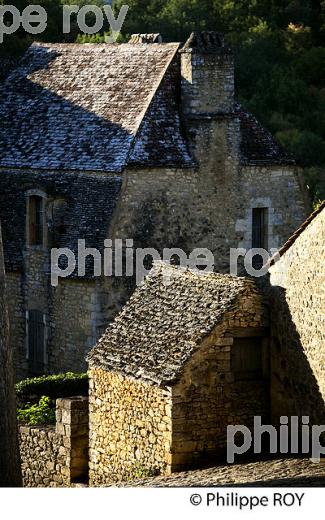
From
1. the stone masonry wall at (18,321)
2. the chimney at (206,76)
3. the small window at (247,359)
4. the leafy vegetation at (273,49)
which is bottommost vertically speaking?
the small window at (247,359)

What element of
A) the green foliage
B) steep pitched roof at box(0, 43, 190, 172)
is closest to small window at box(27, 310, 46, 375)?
steep pitched roof at box(0, 43, 190, 172)

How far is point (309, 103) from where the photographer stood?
6144cm

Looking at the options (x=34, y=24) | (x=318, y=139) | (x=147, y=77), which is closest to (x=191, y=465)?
(x=147, y=77)

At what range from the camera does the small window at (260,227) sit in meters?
36.2

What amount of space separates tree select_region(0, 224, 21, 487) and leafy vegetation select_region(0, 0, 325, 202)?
30.9 m

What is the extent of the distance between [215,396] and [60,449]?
12.5ft

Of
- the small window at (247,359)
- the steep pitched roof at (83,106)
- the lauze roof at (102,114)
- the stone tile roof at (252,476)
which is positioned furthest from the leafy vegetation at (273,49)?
the stone tile roof at (252,476)

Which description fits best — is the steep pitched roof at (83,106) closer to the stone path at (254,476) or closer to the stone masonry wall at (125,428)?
the stone masonry wall at (125,428)

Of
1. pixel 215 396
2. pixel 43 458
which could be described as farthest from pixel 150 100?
pixel 215 396

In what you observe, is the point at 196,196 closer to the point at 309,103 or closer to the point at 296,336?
the point at 296,336

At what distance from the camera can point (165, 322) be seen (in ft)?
77.1

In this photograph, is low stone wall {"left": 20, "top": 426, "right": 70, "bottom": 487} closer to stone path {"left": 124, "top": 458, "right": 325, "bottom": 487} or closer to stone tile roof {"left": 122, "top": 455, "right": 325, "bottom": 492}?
stone tile roof {"left": 122, "top": 455, "right": 325, "bottom": 492}

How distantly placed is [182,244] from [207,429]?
1273 cm

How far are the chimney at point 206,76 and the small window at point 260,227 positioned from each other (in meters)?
2.53
